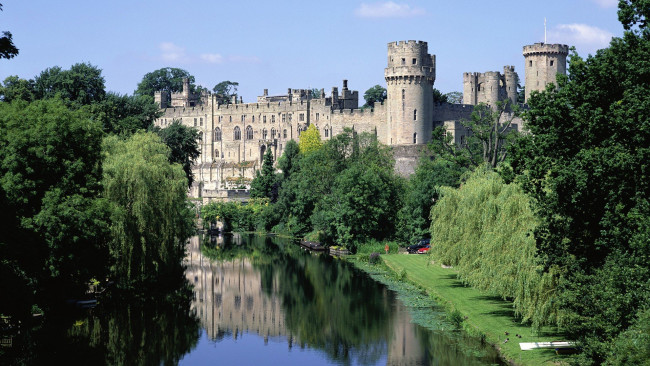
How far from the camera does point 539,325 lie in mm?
24172

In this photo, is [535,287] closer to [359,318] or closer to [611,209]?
[611,209]

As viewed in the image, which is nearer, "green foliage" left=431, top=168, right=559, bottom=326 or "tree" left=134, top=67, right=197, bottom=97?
"green foliage" left=431, top=168, right=559, bottom=326

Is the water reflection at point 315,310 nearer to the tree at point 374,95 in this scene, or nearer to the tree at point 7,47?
the tree at point 7,47

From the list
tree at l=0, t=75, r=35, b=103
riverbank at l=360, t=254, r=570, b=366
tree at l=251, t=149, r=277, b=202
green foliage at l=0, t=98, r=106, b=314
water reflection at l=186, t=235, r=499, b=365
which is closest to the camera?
riverbank at l=360, t=254, r=570, b=366

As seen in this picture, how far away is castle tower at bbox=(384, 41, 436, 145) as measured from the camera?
78500 mm

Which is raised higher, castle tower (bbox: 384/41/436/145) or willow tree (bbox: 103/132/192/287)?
castle tower (bbox: 384/41/436/145)

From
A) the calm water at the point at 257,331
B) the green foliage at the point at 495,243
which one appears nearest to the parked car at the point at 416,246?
the calm water at the point at 257,331

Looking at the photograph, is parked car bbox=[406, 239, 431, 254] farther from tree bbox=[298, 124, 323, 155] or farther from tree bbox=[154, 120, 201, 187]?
tree bbox=[298, 124, 323, 155]

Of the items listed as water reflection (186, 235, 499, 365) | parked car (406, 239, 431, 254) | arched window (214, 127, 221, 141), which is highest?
arched window (214, 127, 221, 141)

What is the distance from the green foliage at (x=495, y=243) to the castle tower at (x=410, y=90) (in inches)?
1621

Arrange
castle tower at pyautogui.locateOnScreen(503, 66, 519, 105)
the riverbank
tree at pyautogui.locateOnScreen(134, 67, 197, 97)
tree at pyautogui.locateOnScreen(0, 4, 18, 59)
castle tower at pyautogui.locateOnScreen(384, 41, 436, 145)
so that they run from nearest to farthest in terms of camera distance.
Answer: tree at pyautogui.locateOnScreen(0, 4, 18, 59), the riverbank, castle tower at pyautogui.locateOnScreen(384, 41, 436, 145), castle tower at pyautogui.locateOnScreen(503, 66, 519, 105), tree at pyautogui.locateOnScreen(134, 67, 197, 97)

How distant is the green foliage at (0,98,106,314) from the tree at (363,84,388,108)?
7899 centimetres

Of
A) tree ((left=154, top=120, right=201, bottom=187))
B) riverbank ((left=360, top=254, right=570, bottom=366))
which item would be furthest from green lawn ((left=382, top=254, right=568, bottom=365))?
tree ((left=154, top=120, right=201, bottom=187))

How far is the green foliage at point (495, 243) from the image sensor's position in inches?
951
